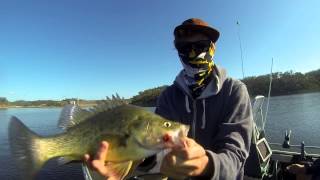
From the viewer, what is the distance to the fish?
2.77 metres

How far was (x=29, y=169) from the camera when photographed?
3.40 metres

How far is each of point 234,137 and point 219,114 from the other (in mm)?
489

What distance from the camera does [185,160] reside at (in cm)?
248

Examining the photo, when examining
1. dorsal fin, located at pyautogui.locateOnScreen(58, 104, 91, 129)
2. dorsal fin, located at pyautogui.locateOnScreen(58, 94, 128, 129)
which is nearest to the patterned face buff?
dorsal fin, located at pyautogui.locateOnScreen(58, 94, 128, 129)

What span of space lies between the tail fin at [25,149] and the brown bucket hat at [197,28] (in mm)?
2034

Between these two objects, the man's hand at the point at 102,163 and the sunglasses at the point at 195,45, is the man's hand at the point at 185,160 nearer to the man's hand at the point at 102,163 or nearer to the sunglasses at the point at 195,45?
the man's hand at the point at 102,163

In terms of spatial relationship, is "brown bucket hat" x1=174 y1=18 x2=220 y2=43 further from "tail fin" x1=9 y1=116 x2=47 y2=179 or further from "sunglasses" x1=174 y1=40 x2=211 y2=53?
"tail fin" x1=9 y1=116 x2=47 y2=179

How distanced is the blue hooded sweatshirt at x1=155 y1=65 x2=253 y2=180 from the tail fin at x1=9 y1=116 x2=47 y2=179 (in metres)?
1.64

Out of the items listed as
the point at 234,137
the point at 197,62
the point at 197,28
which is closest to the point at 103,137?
the point at 234,137

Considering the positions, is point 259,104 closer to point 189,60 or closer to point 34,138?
point 189,60

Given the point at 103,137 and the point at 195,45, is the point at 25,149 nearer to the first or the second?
the point at 103,137

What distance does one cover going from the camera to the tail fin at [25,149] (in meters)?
3.39

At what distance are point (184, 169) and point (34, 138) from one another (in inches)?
66.2

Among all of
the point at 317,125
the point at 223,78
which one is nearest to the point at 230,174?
the point at 223,78
